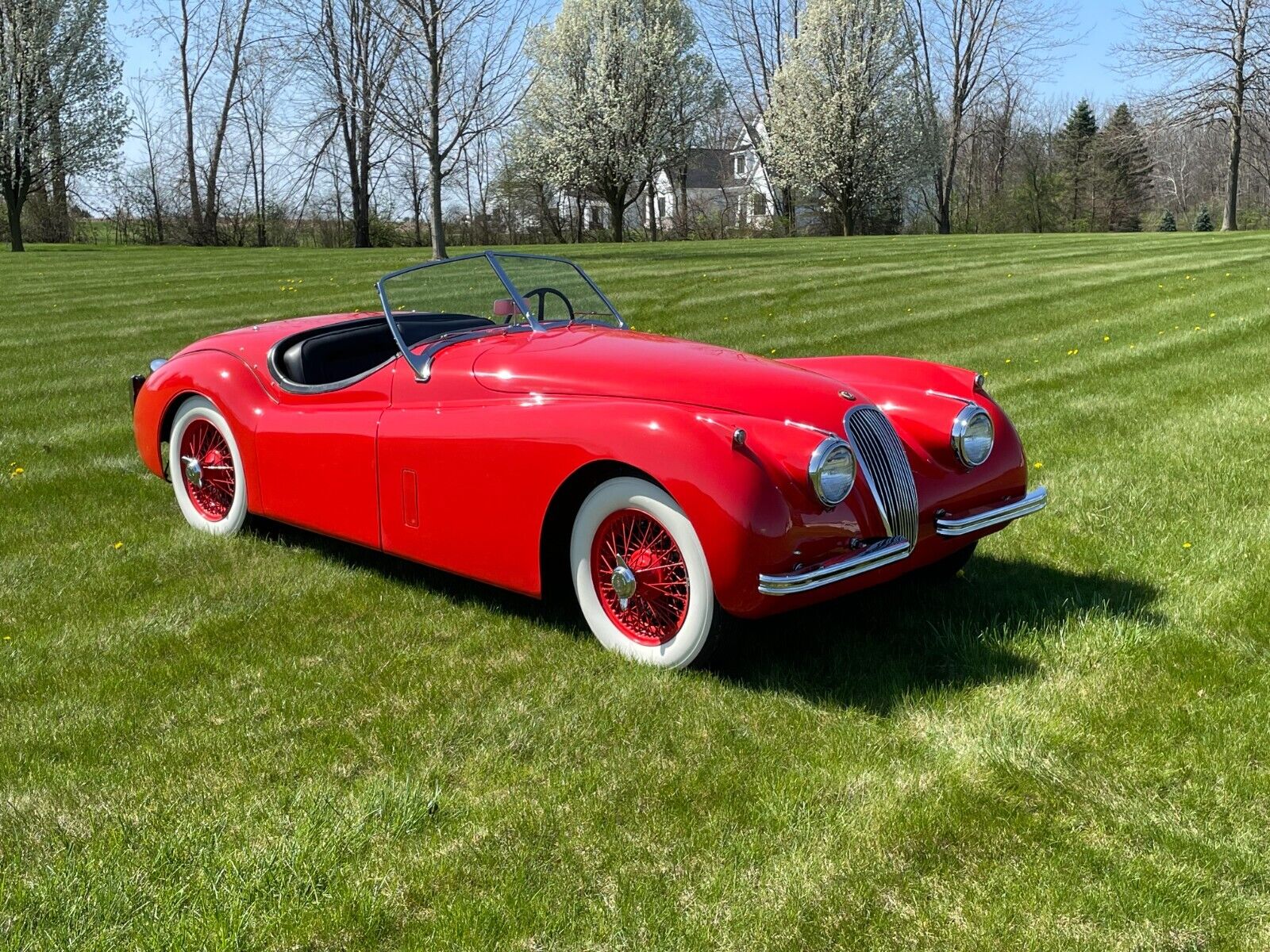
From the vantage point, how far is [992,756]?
2.78 meters

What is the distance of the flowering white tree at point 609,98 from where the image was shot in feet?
126

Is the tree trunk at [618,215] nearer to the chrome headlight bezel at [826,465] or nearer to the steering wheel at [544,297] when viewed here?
the steering wheel at [544,297]

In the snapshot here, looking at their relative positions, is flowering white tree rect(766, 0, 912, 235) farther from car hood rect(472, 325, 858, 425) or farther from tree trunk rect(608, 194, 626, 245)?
car hood rect(472, 325, 858, 425)

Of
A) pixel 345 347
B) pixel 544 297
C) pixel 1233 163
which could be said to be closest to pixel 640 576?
pixel 544 297

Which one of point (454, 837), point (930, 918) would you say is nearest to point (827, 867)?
point (930, 918)

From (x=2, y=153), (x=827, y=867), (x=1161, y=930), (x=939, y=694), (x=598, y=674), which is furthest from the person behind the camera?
(x=2, y=153)

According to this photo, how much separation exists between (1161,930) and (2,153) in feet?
112

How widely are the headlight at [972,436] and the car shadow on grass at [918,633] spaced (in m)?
0.57

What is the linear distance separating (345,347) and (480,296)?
719mm

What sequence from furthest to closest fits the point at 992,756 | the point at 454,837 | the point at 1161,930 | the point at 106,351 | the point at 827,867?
1. the point at 106,351
2. the point at 992,756
3. the point at 454,837
4. the point at 827,867
5. the point at 1161,930

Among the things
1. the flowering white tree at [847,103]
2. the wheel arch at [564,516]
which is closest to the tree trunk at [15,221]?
the flowering white tree at [847,103]

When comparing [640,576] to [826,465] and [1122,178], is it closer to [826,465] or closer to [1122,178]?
[826,465]

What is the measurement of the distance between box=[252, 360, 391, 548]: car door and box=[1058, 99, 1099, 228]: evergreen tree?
1831 inches

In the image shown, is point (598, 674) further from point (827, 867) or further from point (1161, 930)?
point (1161, 930)
